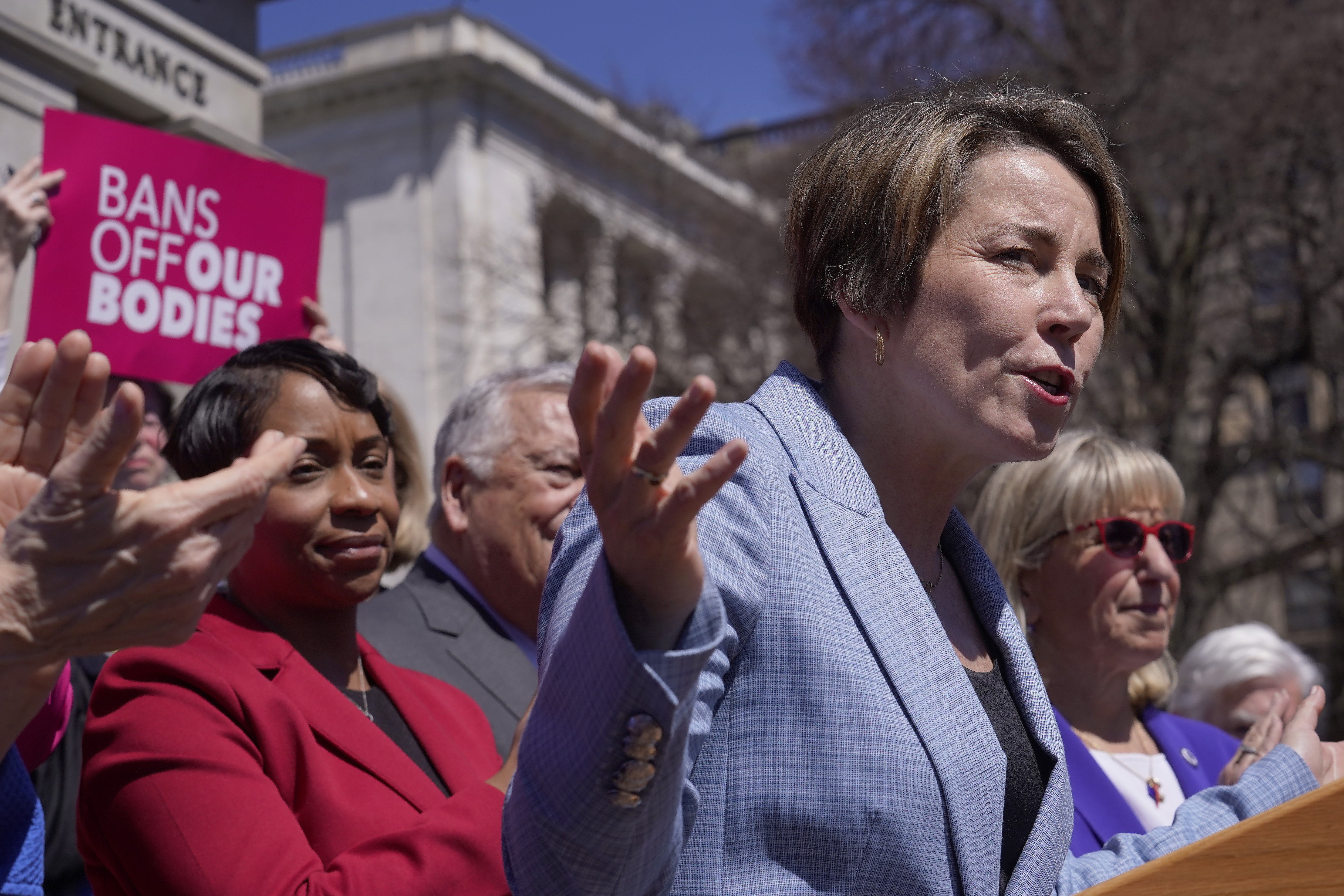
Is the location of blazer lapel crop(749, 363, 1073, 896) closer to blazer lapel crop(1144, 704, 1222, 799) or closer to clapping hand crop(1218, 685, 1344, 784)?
clapping hand crop(1218, 685, 1344, 784)

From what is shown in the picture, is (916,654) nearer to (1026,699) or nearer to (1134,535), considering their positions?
(1026,699)

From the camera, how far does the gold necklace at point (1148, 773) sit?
3.35m

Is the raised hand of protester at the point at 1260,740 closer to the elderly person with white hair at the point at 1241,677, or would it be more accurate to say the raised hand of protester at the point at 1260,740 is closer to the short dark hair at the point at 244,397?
the short dark hair at the point at 244,397

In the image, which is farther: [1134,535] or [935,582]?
[1134,535]

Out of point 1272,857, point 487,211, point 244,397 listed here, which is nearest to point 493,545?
point 244,397

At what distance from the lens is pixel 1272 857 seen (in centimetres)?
132

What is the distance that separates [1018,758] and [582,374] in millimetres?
1034

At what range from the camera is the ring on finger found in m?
1.26

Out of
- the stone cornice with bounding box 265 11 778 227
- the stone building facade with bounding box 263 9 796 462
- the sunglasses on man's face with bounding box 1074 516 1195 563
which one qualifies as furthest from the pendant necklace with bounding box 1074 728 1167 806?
the stone cornice with bounding box 265 11 778 227

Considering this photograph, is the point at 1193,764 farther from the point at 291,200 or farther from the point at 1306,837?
the point at 291,200

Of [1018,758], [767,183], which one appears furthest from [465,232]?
[1018,758]

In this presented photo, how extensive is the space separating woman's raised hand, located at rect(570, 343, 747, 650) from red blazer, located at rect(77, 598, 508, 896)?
0.80m

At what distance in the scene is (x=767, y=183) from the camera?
14.4 m

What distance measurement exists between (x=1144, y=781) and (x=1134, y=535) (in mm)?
628
